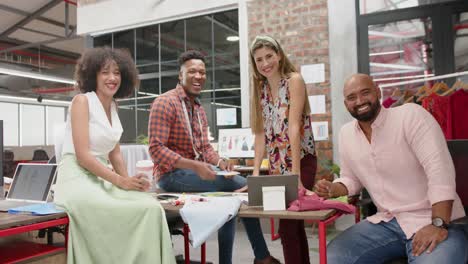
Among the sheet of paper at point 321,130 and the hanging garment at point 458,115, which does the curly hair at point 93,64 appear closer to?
the hanging garment at point 458,115

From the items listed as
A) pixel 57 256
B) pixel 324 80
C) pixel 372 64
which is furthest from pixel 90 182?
pixel 372 64

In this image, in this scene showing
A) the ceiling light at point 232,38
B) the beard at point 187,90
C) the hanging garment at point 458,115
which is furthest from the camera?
the ceiling light at point 232,38

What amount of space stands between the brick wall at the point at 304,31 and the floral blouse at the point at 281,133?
2588 mm

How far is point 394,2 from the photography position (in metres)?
4.92

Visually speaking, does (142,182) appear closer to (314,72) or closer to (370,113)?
(370,113)

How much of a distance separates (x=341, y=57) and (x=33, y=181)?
3.92 meters

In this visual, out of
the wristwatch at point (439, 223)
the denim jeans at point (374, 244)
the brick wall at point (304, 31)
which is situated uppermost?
the brick wall at point (304, 31)

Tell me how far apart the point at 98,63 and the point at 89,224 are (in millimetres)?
896

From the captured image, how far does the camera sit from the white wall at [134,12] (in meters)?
6.07

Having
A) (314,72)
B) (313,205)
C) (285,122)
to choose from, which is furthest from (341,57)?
(313,205)

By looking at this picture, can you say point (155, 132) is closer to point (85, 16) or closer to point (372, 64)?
point (372, 64)

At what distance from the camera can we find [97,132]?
82.6 inches

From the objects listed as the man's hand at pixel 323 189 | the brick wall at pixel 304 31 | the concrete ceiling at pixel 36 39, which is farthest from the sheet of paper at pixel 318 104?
the concrete ceiling at pixel 36 39

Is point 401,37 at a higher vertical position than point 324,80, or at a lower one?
higher
